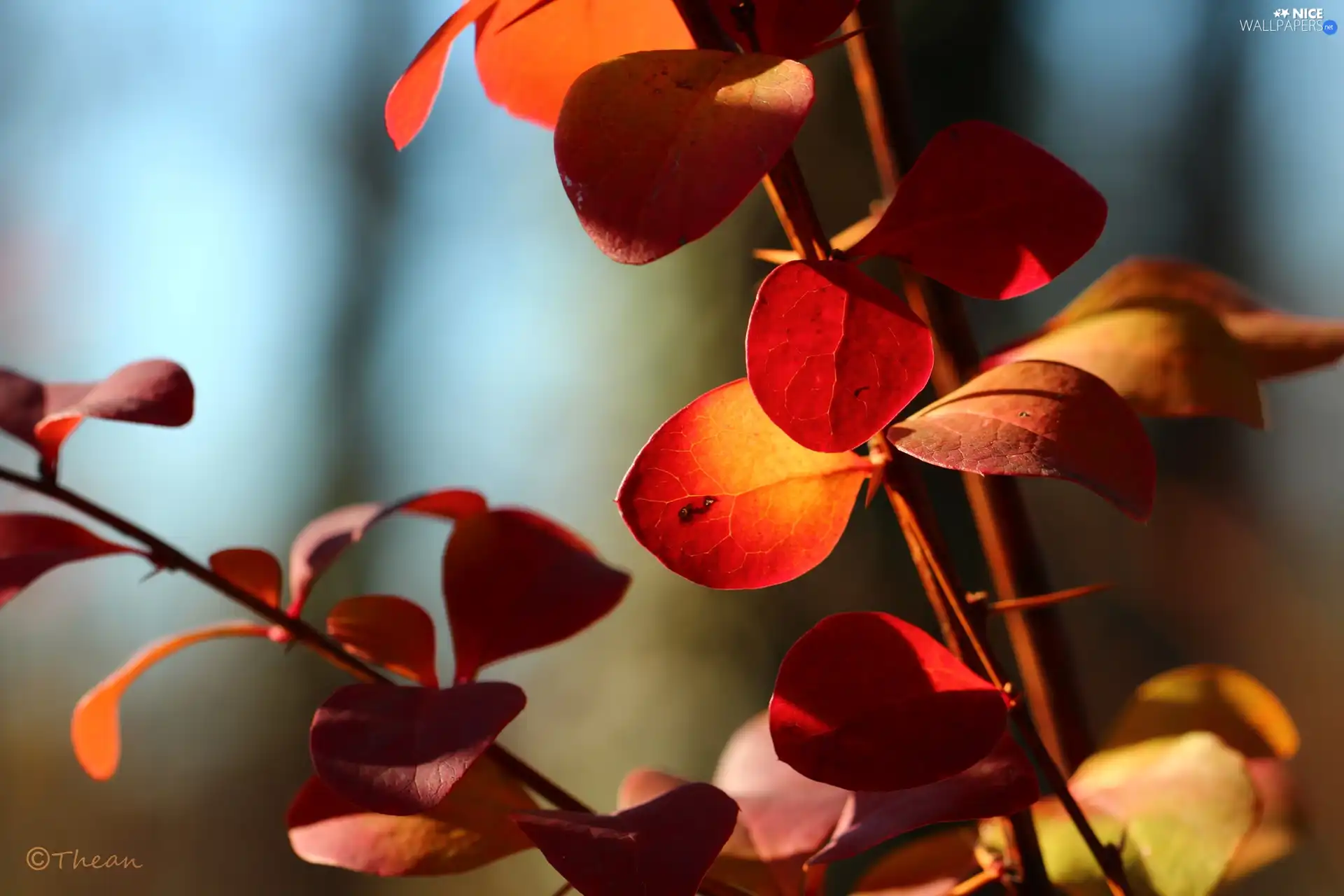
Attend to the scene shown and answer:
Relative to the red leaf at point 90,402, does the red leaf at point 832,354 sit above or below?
below

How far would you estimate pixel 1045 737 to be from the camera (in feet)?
0.94

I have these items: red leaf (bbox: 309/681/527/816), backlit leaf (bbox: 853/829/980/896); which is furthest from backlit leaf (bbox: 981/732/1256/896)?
red leaf (bbox: 309/681/527/816)

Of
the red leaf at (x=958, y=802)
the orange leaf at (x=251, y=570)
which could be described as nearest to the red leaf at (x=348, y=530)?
the orange leaf at (x=251, y=570)

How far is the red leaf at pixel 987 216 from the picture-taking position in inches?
6.2

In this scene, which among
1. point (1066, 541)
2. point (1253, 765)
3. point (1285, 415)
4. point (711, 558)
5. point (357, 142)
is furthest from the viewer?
point (357, 142)

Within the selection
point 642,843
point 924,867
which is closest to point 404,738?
point 642,843

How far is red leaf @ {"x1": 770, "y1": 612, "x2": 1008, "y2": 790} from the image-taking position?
0.15 metres

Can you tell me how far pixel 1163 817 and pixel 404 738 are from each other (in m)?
0.15

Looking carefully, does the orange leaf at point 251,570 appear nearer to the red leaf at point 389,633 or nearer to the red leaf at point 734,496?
the red leaf at point 389,633

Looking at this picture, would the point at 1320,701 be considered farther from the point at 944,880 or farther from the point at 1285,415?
the point at 944,880

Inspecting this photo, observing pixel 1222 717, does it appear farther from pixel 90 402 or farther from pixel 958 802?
pixel 90 402

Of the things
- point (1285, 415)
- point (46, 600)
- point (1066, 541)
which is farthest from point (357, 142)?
point (1285, 415)

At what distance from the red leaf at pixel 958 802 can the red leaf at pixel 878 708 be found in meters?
0.01

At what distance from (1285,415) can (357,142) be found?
2014mm
